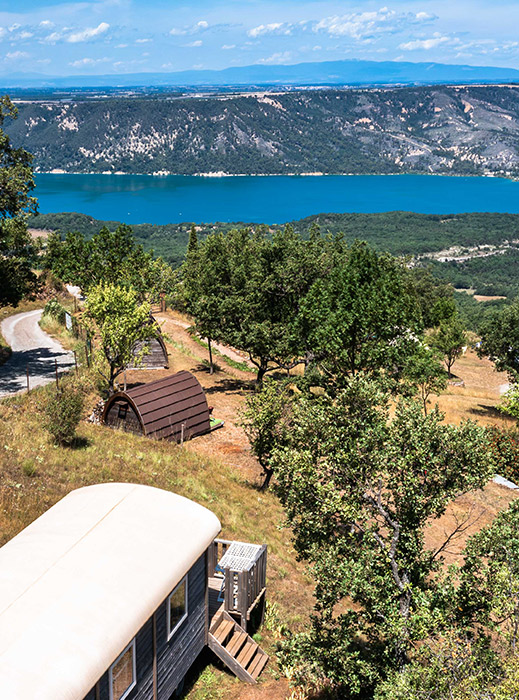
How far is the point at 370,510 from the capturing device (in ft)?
42.7

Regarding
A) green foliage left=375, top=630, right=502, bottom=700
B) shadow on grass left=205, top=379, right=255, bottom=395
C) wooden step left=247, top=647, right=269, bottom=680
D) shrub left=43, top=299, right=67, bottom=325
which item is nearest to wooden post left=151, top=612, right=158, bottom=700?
wooden step left=247, top=647, right=269, bottom=680

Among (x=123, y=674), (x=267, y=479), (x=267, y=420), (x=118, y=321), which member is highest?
(x=123, y=674)

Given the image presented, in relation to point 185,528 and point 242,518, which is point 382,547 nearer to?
point 185,528

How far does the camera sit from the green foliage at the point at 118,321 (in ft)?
97.7

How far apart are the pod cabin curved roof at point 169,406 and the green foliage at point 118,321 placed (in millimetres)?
2351

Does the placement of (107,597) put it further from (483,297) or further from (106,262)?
(483,297)

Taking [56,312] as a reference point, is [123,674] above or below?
above

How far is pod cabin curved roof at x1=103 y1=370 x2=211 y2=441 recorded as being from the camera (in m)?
28.4

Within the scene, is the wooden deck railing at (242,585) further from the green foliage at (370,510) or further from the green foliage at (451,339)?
the green foliage at (451,339)

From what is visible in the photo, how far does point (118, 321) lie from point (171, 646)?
19.8 metres

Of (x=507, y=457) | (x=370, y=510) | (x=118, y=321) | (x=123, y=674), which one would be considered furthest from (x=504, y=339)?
(x=123, y=674)

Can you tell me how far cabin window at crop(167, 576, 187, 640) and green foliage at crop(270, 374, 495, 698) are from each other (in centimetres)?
281

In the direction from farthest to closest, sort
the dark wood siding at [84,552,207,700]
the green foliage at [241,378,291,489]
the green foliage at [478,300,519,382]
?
the green foliage at [478,300,519,382]
the green foliage at [241,378,291,489]
the dark wood siding at [84,552,207,700]

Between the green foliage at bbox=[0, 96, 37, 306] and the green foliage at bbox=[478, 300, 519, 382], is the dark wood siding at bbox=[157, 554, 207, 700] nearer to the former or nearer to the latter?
the green foliage at bbox=[0, 96, 37, 306]
